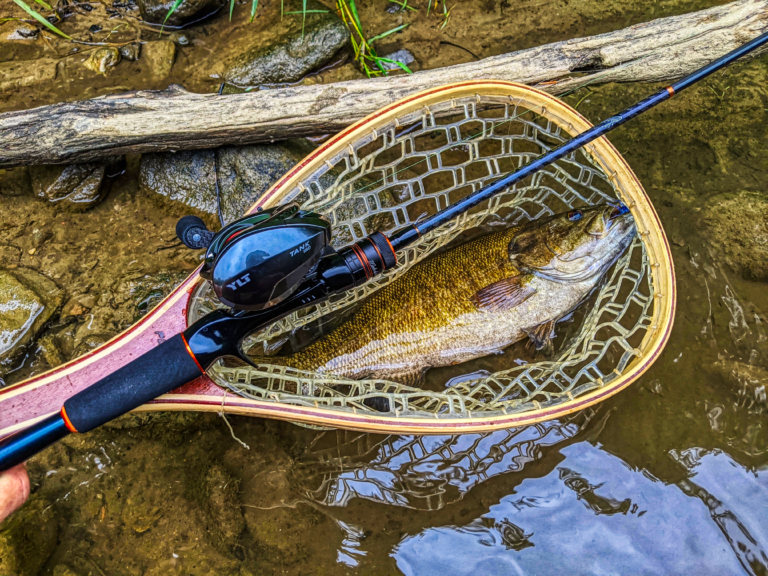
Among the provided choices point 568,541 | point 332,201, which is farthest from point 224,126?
point 568,541

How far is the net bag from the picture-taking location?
213 cm

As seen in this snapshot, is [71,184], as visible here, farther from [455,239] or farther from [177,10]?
[455,239]

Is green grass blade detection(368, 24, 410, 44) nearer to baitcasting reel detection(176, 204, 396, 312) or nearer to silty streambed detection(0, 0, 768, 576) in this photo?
silty streambed detection(0, 0, 768, 576)

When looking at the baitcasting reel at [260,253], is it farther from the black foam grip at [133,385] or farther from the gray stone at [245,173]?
the gray stone at [245,173]

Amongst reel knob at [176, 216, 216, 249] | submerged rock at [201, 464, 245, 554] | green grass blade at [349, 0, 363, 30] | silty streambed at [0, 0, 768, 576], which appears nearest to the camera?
reel knob at [176, 216, 216, 249]

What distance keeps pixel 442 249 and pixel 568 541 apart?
188cm

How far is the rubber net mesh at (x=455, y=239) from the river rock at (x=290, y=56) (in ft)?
3.03

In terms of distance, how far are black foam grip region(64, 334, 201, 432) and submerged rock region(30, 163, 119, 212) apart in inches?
77.1

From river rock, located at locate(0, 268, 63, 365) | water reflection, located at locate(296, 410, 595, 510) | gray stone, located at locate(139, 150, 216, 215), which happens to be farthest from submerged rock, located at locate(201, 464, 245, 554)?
gray stone, located at locate(139, 150, 216, 215)

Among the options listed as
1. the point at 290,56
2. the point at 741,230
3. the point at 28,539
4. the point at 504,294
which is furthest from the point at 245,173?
the point at 741,230

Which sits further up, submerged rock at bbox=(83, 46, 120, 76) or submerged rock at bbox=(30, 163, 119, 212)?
submerged rock at bbox=(83, 46, 120, 76)

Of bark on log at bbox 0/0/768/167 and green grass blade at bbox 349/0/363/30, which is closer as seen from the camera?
bark on log at bbox 0/0/768/167

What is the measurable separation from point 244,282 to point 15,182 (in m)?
2.87

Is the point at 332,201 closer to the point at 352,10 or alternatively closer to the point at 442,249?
the point at 442,249
